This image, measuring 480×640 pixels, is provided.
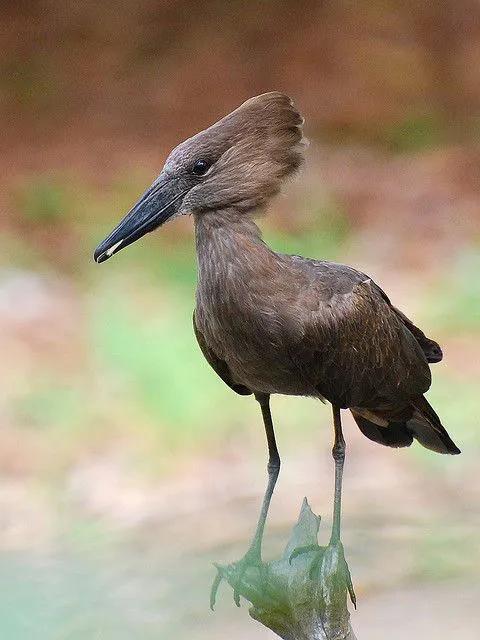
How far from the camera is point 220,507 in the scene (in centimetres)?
498

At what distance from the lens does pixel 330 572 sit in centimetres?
237

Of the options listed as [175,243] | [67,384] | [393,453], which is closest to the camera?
[393,453]

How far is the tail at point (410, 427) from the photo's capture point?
9.03ft

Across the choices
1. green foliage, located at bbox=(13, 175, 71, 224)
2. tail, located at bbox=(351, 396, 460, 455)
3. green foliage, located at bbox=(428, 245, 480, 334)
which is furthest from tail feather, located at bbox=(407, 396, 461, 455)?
green foliage, located at bbox=(13, 175, 71, 224)

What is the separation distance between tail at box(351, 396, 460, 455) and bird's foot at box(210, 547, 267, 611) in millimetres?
445

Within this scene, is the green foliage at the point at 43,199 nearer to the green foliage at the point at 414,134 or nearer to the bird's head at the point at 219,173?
the green foliage at the point at 414,134

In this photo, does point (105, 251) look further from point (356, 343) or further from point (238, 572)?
point (238, 572)

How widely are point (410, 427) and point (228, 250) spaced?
832 mm

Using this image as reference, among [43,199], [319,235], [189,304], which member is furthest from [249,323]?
[43,199]

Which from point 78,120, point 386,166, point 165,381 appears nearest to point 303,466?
point 165,381

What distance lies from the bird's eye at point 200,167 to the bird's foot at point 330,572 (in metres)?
0.82

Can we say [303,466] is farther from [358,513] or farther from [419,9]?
[419,9]

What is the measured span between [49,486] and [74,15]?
3.40 meters

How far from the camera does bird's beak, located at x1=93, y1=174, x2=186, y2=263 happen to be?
2213 mm
